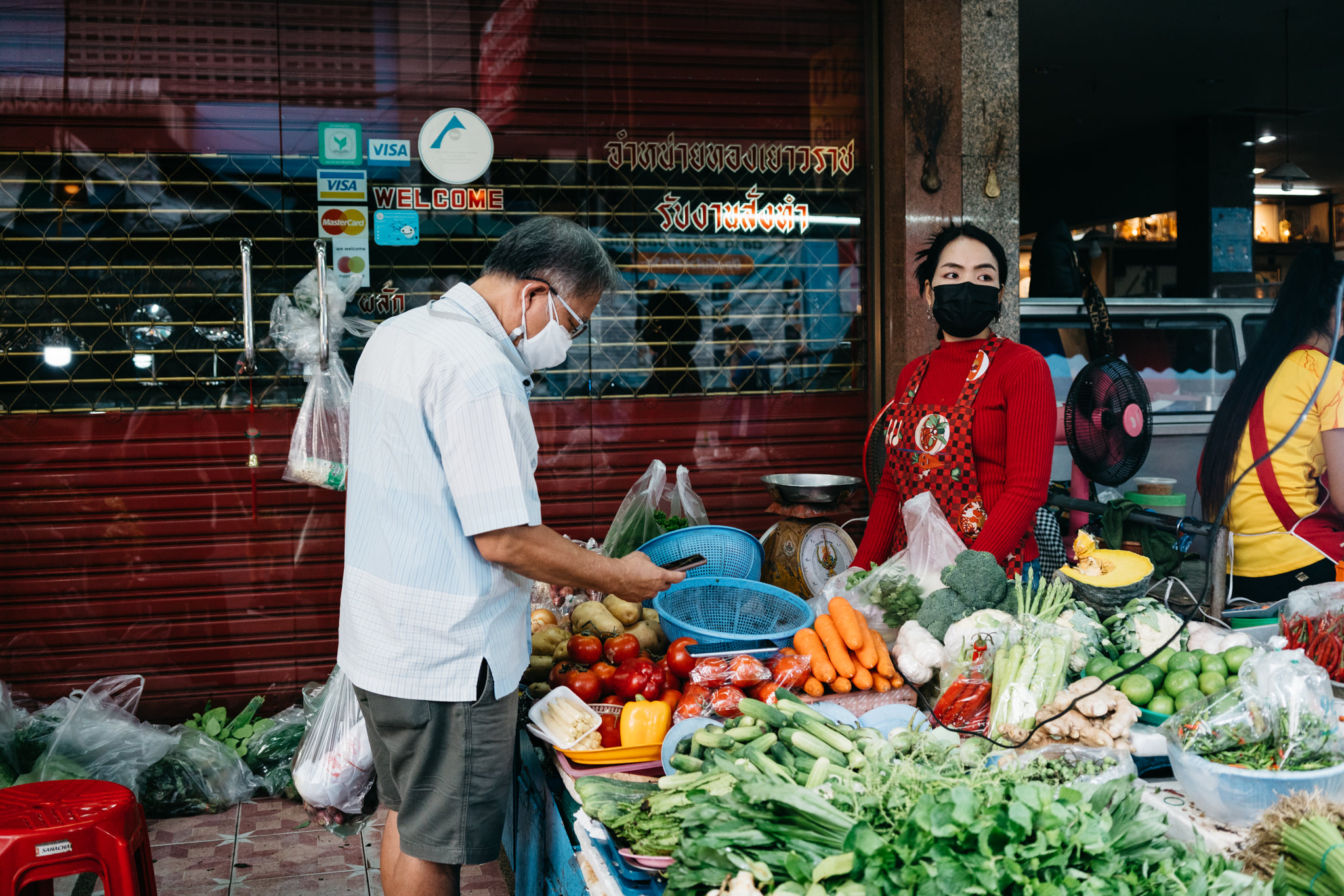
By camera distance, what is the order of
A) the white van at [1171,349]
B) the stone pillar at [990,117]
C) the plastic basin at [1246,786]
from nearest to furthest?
the plastic basin at [1246,786], the stone pillar at [990,117], the white van at [1171,349]

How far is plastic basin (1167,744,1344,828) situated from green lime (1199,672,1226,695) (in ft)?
1.58

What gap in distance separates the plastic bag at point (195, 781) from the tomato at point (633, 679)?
8.47ft

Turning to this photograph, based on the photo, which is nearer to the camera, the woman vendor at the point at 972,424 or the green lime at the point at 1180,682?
the green lime at the point at 1180,682

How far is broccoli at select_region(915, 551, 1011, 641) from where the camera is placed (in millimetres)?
3037

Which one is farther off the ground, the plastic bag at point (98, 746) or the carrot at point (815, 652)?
the carrot at point (815, 652)

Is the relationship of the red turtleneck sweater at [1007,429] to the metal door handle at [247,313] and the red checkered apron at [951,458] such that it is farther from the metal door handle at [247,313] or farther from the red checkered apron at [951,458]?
the metal door handle at [247,313]

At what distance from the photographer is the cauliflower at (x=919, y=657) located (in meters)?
2.89

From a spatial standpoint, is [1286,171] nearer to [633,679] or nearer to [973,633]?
[973,633]

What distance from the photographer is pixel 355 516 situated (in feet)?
8.62

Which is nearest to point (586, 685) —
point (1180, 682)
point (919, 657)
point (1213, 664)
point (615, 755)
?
point (615, 755)

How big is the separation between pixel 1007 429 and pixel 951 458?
0.23m

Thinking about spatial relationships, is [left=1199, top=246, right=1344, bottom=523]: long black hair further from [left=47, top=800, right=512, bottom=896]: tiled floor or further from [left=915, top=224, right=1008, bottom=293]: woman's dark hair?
[left=47, top=800, right=512, bottom=896]: tiled floor

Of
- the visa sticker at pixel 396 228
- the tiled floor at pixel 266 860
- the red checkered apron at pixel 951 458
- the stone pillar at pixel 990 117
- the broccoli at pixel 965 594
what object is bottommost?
the tiled floor at pixel 266 860

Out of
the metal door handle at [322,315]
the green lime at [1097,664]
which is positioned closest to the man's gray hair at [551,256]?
the green lime at [1097,664]
